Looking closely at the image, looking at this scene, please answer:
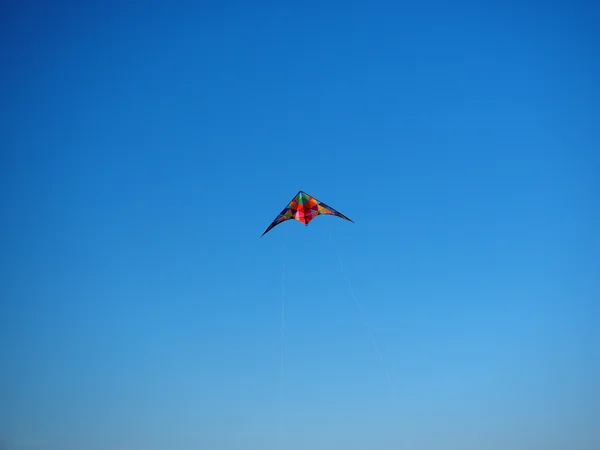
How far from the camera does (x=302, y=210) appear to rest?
23.6 metres

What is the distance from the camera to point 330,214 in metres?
23.3

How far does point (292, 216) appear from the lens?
77.8 ft

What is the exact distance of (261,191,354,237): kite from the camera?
23422mm

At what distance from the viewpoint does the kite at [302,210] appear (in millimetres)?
23422

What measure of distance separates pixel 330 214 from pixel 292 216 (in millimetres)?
2059
